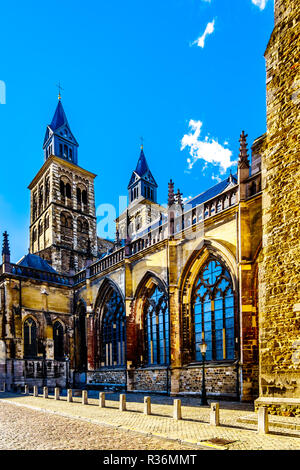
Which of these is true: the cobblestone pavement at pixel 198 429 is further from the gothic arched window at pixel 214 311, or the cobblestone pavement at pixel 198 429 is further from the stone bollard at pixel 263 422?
the gothic arched window at pixel 214 311

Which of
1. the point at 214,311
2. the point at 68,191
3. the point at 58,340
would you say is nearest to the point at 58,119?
the point at 68,191

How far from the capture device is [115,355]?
2398 centimetres

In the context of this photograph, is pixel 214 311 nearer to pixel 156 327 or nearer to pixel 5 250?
pixel 156 327

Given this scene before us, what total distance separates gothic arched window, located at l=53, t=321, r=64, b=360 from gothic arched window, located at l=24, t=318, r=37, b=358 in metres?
1.67

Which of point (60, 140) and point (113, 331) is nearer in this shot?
point (113, 331)

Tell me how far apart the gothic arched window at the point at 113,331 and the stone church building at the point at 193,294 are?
0.22ft

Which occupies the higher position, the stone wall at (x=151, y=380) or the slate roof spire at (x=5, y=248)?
the slate roof spire at (x=5, y=248)

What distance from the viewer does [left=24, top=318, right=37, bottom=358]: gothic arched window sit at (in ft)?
86.7

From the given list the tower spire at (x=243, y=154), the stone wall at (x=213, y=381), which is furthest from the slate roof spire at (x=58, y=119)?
the stone wall at (x=213, y=381)

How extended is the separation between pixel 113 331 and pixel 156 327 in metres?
5.12

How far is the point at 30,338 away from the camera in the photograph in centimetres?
2684

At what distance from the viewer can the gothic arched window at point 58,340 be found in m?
28.2
